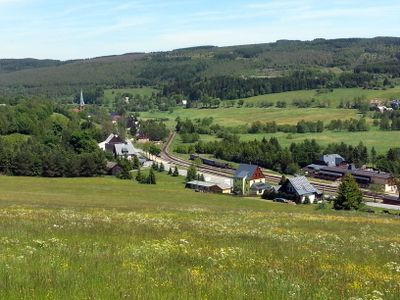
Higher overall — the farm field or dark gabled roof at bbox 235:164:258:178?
dark gabled roof at bbox 235:164:258:178

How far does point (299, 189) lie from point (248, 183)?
13.8 m

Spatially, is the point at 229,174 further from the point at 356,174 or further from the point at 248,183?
the point at 356,174

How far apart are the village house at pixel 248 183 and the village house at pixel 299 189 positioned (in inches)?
348

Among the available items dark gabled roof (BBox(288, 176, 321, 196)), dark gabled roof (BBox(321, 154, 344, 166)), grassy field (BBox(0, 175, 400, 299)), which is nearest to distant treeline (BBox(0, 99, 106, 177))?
dark gabled roof (BBox(288, 176, 321, 196))

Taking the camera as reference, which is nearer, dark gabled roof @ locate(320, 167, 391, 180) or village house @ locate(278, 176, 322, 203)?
village house @ locate(278, 176, 322, 203)

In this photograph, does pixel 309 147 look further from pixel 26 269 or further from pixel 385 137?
pixel 26 269

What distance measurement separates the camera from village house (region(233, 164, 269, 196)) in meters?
106

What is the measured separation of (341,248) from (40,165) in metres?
90.3

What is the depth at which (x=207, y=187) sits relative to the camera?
334 ft

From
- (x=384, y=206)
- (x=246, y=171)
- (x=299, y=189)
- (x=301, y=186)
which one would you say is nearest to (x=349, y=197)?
(x=299, y=189)

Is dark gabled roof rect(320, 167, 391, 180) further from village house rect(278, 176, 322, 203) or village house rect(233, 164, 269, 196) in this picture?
village house rect(233, 164, 269, 196)

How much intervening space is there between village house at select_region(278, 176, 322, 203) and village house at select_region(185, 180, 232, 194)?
1381 centimetres

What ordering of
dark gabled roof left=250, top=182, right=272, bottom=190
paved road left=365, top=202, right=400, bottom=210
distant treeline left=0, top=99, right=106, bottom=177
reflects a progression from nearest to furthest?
paved road left=365, top=202, right=400, bottom=210, distant treeline left=0, top=99, right=106, bottom=177, dark gabled roof left=250, top=182, right=272, bottom=190

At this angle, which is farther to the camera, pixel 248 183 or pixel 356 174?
pixel 356 174
